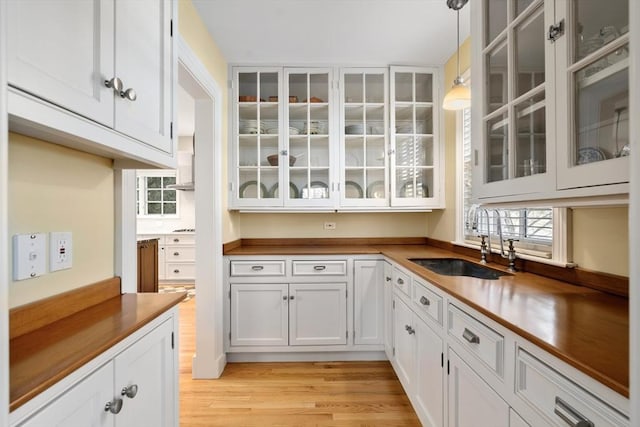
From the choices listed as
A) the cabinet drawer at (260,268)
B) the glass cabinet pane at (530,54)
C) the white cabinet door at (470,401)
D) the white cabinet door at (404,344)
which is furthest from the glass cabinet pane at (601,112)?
the cabinet drawer at (260,268)

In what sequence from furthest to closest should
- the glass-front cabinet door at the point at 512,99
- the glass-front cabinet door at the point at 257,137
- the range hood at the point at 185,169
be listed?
1. the range hood at the point at 185,169
2. the glass-front cabinet door at the point at 257,137
3. the glass-front cabinet door at the point at 512,99

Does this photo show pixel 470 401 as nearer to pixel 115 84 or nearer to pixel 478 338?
pixel 478 338

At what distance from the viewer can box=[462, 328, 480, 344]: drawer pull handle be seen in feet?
3.56

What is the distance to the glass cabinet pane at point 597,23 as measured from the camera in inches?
32.8

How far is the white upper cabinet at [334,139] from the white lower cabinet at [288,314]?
28.2 inches

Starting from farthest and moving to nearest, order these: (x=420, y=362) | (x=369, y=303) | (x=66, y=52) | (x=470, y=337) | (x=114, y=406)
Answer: (x=369, y=303), (x=420, y=362), (x=470, y=337), (x=114, y=406), (x=66, y=52)

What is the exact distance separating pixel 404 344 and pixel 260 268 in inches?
48.2

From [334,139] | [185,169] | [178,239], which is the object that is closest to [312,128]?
[334,139]

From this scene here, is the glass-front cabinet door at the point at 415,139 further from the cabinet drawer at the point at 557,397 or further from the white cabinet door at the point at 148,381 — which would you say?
the white cabinet door at the point at 148,381

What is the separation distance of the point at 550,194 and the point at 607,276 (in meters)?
0.53

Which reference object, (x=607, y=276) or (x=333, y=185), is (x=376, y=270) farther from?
(x=607, y=276)

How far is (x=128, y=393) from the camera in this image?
849mm

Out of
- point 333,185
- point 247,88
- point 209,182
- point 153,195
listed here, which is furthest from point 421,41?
point 153,195

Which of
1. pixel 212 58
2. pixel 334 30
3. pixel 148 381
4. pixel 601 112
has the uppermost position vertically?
pixel 334 30
